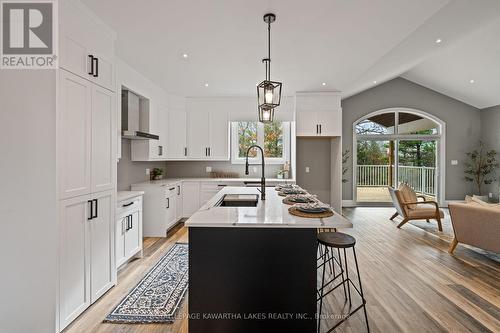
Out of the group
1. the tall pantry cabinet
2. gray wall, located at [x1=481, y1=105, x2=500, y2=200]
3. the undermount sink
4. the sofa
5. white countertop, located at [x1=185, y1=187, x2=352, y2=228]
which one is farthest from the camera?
gray wall, located at [x1=481, y1=105, x2=500, y2=200]

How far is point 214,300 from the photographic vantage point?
1.84 m

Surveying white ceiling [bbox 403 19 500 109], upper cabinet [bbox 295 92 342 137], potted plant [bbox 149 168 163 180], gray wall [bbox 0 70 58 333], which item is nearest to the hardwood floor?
gray wall [bbox 0 70 58 333]

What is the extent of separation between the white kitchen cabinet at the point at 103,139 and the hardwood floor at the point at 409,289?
1.16m

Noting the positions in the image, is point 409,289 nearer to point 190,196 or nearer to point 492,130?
point 190,196

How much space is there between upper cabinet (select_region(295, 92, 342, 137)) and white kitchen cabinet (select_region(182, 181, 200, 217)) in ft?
8.47

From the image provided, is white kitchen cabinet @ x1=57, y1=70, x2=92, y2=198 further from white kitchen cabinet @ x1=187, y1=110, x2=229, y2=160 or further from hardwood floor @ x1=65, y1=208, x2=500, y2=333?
white kitchen cabinet @ x1=187, y1=110, x2=229, y2=160

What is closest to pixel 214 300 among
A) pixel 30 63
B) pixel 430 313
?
pixel 430 313

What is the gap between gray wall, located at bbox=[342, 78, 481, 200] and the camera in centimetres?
717

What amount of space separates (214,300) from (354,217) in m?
5.03

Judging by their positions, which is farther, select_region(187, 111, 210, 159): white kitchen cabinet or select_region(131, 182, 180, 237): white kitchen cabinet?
select_region(187, 111, 210, 159): white kitchen cabinet

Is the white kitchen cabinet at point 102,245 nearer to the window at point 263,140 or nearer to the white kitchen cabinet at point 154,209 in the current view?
the white kitchen cabinet at point 154,209

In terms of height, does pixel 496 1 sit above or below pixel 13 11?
above

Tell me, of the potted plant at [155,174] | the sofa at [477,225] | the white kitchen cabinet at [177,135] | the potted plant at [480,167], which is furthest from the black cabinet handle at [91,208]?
the potted plant at [480,167]

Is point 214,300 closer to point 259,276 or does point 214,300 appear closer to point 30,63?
point 259,276
